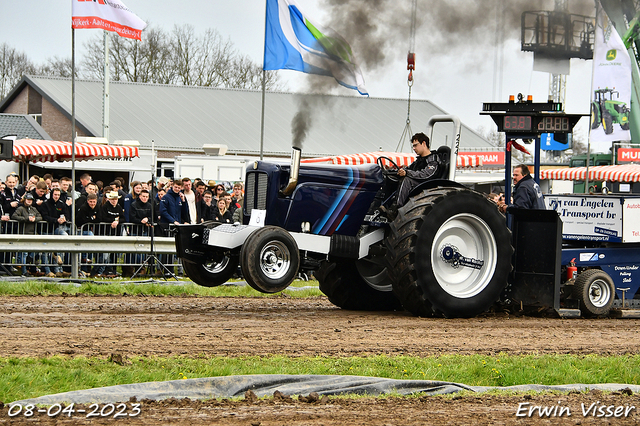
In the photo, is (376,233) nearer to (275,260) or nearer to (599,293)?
(275,260)

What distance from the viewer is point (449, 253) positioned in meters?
9.06

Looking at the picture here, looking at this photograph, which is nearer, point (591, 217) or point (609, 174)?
point (591, 217)

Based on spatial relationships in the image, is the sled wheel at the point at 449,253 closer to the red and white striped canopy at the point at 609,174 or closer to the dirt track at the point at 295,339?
the dirt track at the point at 295,339

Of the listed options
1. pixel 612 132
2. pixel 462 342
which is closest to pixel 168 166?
pixel 612 132

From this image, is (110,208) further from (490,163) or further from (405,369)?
(490,163)

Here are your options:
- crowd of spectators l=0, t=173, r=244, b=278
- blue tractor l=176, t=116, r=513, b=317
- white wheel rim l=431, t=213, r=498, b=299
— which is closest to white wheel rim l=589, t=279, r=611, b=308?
blue tractor l=176, t=116, r=513, b=317

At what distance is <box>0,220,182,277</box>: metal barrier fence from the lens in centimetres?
1309

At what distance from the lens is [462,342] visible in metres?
7.40

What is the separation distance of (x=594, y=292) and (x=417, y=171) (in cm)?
343

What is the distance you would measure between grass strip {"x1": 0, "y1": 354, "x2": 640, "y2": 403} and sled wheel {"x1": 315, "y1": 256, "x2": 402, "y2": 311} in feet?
11.4

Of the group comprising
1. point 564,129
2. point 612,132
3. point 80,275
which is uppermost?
point 612,132

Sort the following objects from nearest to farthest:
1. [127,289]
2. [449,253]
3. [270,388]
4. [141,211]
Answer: [270,388] → [449,253] → [127,289] → [141,211]

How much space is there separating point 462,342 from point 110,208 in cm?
917

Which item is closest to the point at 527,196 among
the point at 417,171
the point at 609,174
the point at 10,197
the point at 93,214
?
the point at 417,171
